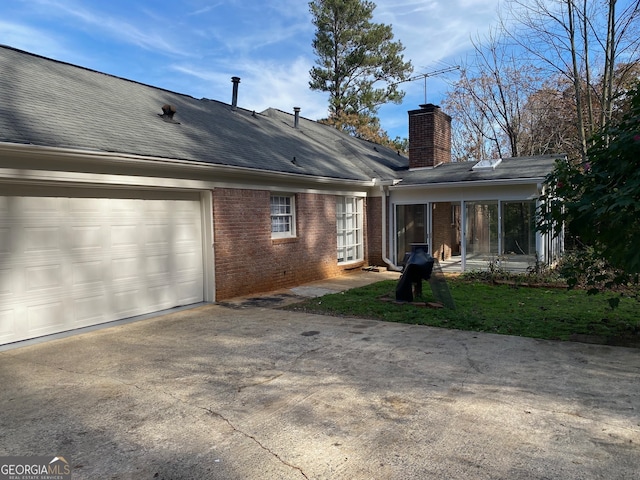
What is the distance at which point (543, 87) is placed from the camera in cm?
2134

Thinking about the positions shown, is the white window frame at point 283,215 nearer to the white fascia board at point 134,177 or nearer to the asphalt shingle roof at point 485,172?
the white fascia board at point 134,177

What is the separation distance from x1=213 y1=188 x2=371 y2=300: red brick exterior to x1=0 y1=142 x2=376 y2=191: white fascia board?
0.33 m

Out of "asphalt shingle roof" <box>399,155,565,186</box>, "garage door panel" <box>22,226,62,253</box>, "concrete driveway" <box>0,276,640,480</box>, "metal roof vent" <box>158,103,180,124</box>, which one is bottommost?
"concrete driveway" <box>0,276,640,480</box>

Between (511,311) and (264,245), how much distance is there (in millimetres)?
5561

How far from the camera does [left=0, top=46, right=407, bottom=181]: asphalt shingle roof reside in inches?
272

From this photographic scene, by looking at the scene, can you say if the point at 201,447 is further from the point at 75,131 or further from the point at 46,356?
the point at 75,131

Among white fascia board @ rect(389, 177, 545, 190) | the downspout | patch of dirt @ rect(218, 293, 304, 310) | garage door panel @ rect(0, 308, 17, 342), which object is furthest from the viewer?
the downspout

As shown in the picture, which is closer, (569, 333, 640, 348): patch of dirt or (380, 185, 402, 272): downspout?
(569, 333, 640, 348): patch of dirt

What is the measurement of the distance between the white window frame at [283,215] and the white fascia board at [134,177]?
503 mm

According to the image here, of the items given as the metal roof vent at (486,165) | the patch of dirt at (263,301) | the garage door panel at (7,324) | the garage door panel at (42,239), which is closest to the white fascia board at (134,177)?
the garage door panel at (42,239)

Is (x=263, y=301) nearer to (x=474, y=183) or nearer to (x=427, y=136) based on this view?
(x=474, y=183)

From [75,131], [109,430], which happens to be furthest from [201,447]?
[75,131]

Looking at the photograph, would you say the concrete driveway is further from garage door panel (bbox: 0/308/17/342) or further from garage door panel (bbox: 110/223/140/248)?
garage door panel (bbox: 110/223/140/248)

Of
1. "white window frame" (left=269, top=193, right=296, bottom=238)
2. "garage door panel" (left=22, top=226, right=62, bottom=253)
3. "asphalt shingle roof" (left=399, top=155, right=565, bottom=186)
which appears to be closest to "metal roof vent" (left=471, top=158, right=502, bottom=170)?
"asphalt shingle roof" (left=399, top=155, right=565, bottom=186)
